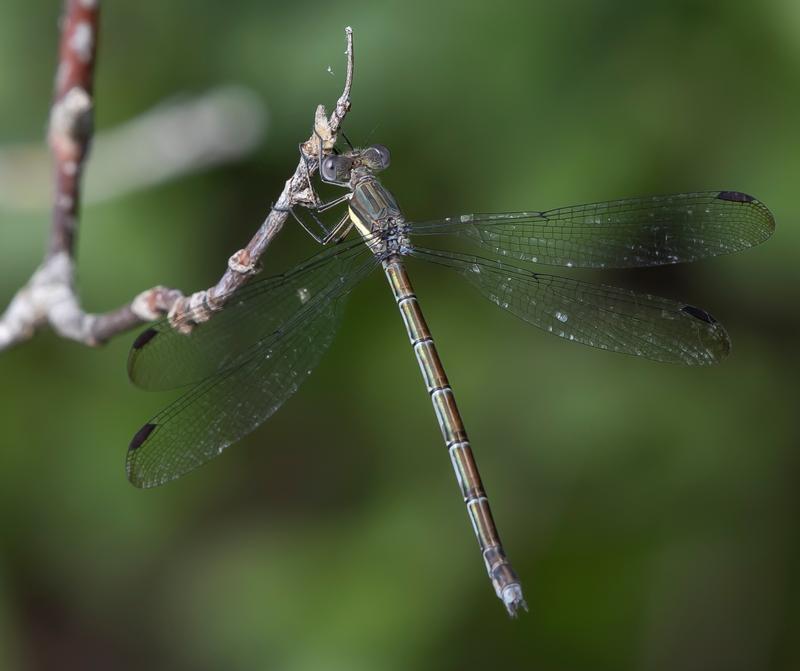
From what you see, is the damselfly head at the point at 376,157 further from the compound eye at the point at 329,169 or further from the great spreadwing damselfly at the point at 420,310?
the compound eye at the point at 329,169

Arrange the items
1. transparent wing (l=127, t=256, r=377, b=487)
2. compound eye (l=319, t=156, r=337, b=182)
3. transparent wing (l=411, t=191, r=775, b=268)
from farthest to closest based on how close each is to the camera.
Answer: transparent wing (l=411, t=191, r=775, b=268) → compound eye (l=319, t=156, r=337, b=182) → transparent wing (l=127, t=256, r=377, b=487)

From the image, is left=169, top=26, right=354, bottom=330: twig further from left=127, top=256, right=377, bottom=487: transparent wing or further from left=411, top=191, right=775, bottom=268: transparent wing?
left=411, top=191, right=775, bottom=268: transparent wing

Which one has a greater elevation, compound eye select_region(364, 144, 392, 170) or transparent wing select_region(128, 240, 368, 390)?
compound eye select_region(364, 144, 392, 170)

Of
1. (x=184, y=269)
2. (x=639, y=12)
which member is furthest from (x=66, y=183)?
(x=639, y=12)

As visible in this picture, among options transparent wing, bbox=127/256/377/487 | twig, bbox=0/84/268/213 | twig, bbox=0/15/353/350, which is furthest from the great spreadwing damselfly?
twig, bbox=0/84/268/213

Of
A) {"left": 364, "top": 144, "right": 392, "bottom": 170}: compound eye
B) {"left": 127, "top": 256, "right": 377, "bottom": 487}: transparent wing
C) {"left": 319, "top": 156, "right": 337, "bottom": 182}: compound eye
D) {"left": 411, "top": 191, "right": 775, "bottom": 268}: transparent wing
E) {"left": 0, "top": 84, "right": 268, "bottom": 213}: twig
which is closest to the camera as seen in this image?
{"left": 127, "top": 256, "right": 377, "bottom": 487}: transparent wing

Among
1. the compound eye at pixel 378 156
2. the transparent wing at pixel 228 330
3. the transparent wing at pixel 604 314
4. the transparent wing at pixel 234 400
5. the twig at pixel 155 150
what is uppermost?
the twig at pixel 155 150

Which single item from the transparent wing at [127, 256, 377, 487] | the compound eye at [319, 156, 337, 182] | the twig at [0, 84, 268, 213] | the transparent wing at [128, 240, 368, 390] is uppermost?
the twig at [0, 84, 268, 213]

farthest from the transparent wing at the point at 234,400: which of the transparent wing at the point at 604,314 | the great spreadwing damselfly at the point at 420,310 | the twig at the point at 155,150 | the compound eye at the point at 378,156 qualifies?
the twig at the point at 155,150
